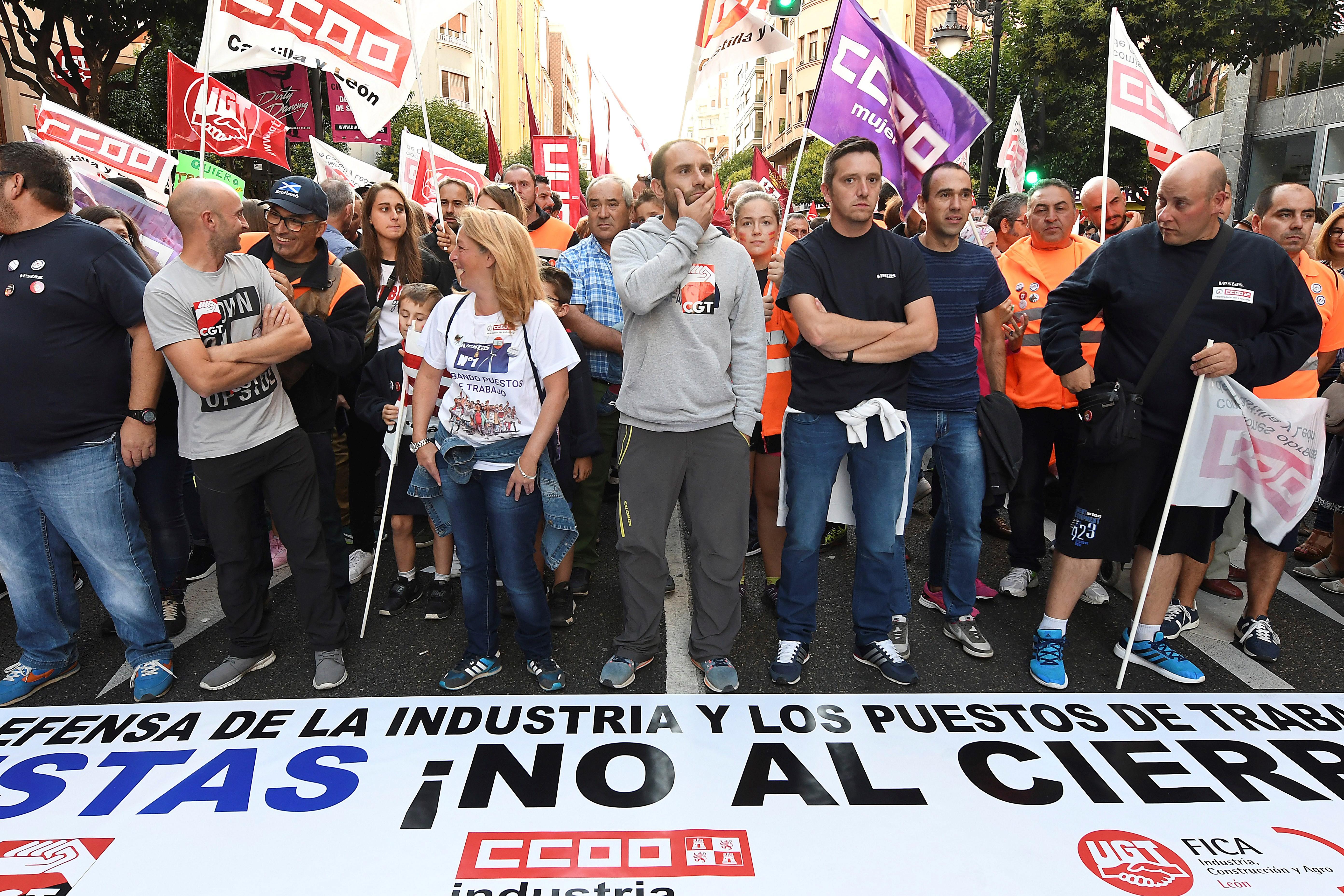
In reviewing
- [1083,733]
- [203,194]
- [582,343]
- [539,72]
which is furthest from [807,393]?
[539,72]

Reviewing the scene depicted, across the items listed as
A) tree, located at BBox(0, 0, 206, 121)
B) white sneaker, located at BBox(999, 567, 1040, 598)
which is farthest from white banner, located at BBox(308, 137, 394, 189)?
tree, located at BBox(0, 0, 206, 121)

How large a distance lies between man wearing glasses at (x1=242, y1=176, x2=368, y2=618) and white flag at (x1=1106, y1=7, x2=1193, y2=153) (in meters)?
4.94

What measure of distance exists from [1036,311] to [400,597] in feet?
12.9

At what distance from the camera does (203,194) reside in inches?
130

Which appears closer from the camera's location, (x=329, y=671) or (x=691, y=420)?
(x=691, y=420)

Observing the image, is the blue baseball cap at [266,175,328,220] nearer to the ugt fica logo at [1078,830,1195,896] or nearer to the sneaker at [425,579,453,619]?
the sneaker at [425,579,453,619]

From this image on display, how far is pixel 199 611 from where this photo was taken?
4492 mm

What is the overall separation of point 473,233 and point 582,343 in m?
1.19

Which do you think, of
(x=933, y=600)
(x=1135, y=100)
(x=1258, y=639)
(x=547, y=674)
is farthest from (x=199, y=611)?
(x=1135, y=100)

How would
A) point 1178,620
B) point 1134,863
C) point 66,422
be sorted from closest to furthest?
point 1134,863, point 66,422, point 1178,620

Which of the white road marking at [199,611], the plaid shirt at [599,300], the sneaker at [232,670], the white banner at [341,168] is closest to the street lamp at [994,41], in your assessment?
the white banner at [341,168]

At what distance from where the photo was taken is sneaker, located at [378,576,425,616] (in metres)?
4.45

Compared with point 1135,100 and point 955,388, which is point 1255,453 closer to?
point 955,388

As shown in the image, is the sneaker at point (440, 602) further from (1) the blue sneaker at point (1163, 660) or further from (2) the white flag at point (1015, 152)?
(2) the white flag at point (1015, 152)
